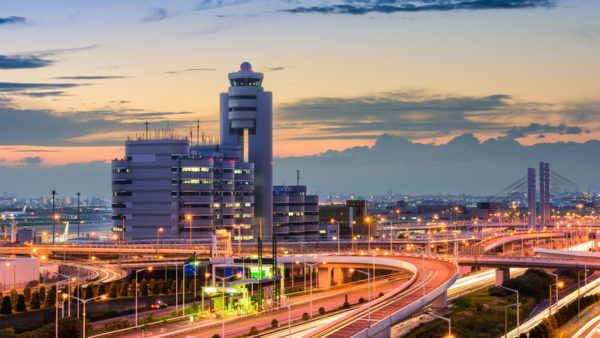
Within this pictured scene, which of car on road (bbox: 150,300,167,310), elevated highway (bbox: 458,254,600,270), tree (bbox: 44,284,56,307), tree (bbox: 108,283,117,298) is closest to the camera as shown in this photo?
tree (bbox: 44,284,56,307)

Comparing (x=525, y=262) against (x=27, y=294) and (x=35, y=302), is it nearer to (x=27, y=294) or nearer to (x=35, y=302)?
(x=35, y=302)

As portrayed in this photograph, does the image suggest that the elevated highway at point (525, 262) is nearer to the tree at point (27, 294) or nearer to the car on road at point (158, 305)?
the car on road at point (158, 305)

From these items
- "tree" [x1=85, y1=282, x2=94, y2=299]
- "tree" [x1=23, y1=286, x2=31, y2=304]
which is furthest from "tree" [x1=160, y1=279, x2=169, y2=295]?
"tree" [x1=23, y1=286, x2=31, y2=304]

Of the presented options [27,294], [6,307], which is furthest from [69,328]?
[27,294]

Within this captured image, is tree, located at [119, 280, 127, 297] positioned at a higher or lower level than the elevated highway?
lower

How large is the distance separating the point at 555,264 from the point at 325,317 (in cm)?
4695

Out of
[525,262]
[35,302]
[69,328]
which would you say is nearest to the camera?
[69,328]

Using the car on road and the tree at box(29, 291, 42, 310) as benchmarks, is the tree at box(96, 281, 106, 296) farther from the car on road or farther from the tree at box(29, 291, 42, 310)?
the tree at box(29, 291, 42, 310)

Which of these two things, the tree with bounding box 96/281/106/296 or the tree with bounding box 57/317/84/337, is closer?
the tree with bounding box 57/317/84/337

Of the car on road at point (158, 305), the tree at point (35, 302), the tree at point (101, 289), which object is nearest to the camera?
the tree at point (35, 302)

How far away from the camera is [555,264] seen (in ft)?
433

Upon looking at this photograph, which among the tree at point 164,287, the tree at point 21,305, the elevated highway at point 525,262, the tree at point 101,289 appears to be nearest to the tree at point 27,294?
the tree at point 21,305

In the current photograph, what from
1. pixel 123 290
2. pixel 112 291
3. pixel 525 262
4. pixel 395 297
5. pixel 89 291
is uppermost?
pixel 525 262

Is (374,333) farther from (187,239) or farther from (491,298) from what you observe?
(187,239)
